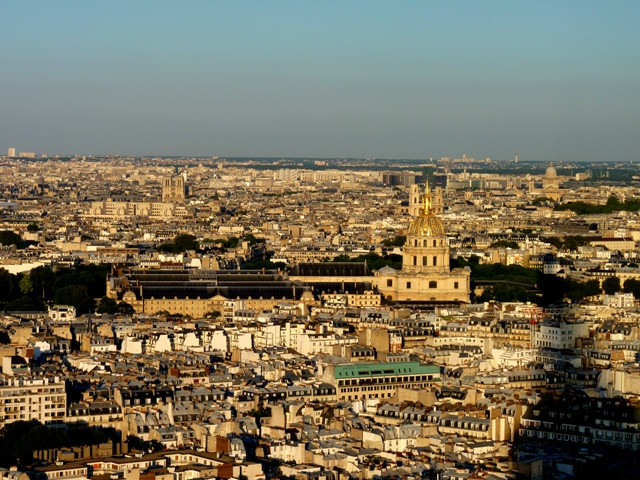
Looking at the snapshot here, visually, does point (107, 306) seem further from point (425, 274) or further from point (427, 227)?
point (427, 227)

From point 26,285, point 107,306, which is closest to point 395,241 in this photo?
point 26,285

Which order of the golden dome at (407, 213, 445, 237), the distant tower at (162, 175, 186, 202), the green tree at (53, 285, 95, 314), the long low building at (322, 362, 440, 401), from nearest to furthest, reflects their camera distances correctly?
the long low building at (322, 362, 440, 401)
the green tree at (53, 285, 95, 314)
the golden dome at (407, 213, 445, 237)
the distant tower at (162, 175, 186, 202)

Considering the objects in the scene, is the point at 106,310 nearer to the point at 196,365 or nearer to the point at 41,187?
the point at 196,365

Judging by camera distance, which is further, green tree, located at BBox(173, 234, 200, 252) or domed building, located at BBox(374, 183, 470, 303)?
green tree, located at BBox(173, 234, 200, 252)

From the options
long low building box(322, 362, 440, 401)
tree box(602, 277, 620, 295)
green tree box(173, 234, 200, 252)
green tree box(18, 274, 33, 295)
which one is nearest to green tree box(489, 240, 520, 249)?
green tree box(173, 234, 200, 252)

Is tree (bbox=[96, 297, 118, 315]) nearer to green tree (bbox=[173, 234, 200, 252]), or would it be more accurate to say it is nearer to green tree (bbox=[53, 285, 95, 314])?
green tree (bbox=[53, 285, 95, 314])

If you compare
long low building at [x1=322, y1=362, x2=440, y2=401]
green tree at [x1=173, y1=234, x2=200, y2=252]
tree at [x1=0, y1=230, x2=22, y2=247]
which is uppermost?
long low building at [x1=322, y1=362, x2=440, y2=401]

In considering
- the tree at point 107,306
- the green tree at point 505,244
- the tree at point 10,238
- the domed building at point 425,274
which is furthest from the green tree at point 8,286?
the green tree at point 505,244

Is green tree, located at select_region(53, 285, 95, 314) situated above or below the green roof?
below
